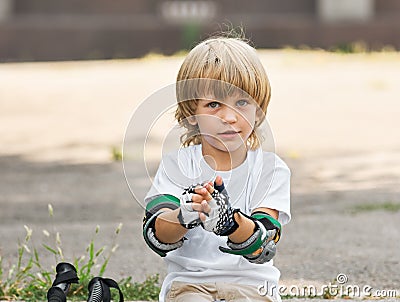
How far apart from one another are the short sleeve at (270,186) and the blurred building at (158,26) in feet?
41.8

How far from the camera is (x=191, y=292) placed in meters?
2.96

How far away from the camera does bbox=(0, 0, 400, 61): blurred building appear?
53.2 feet

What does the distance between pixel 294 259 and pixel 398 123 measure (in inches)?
192

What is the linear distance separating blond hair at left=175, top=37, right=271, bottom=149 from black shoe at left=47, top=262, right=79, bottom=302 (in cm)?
67

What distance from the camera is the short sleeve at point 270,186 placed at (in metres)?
2.96

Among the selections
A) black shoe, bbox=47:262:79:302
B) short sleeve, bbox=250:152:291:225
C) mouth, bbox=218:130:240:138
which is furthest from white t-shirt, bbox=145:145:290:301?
black shoe, bbox=47:262:79:302

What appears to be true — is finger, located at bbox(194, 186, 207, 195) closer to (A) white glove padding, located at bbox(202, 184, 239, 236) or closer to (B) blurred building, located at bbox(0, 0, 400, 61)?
(A) white glove padding, located at bbox(202, 184, 239, 236)

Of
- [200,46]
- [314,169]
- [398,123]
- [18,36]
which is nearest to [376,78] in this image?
[398,123]

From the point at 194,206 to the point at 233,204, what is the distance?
325 millimetres

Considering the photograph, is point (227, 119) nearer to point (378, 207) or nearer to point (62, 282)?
point (62, 282)

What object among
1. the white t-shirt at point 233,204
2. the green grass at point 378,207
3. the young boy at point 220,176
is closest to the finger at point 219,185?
the young boy at point 220,176

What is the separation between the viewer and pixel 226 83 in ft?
9.42

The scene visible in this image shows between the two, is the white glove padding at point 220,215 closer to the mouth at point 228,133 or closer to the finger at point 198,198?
the finger at point 198,198

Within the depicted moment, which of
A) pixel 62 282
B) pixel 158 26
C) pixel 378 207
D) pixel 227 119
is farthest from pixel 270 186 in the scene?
pixel 158 26
